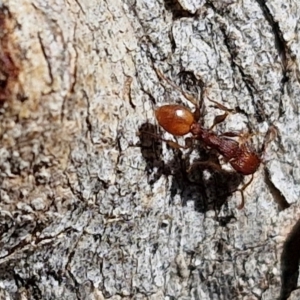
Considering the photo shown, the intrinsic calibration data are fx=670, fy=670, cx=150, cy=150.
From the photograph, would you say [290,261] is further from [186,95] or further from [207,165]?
[186,95]

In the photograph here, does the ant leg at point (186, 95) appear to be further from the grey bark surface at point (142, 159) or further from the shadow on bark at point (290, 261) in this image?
the shadow on bark at point (290, 261)

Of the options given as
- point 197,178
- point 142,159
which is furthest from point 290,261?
point 142,159

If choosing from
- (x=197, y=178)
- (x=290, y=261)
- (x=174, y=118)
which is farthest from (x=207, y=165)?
(x=290, y=261)

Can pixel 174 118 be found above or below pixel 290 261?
above

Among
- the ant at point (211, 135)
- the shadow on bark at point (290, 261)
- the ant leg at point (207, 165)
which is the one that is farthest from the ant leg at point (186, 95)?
the shadow on bark at point (290, 261)

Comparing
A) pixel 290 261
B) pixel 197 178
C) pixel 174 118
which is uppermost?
pixel 174 118

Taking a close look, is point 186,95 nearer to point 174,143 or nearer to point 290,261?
point 174,143
